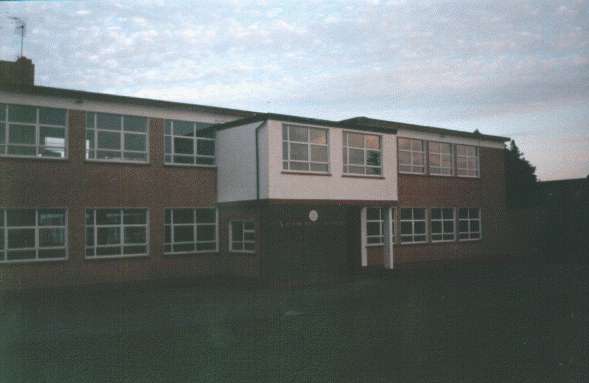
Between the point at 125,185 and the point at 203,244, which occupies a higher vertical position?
the point at 125,185

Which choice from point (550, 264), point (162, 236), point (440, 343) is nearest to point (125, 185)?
point (162, 236)

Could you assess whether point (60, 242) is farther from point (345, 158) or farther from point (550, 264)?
point (550, 264)

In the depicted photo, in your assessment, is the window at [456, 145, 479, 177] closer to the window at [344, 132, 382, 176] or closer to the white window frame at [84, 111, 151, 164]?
the window at [344, 132, 382, 176]

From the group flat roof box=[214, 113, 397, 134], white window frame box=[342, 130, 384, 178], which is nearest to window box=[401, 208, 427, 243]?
white window frame box=[342, 130, 384, 178]

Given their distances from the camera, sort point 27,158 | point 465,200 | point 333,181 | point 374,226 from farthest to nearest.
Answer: point 465,200 → point 374,226 → point 333,181 → point 27,158

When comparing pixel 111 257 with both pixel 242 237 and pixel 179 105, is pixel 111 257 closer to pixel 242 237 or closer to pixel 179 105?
pixel 242 237

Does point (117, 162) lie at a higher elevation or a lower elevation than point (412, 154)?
lower

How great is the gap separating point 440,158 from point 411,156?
2.28 meters

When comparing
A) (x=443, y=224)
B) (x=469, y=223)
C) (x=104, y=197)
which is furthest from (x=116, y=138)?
(x=469, y=223)

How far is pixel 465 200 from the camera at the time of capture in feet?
99.4

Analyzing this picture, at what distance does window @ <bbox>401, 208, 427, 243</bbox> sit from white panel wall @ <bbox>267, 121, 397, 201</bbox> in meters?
3.54

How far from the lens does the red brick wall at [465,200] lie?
27.7 metres

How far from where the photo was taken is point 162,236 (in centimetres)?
2131

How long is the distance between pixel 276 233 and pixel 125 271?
5483mm
